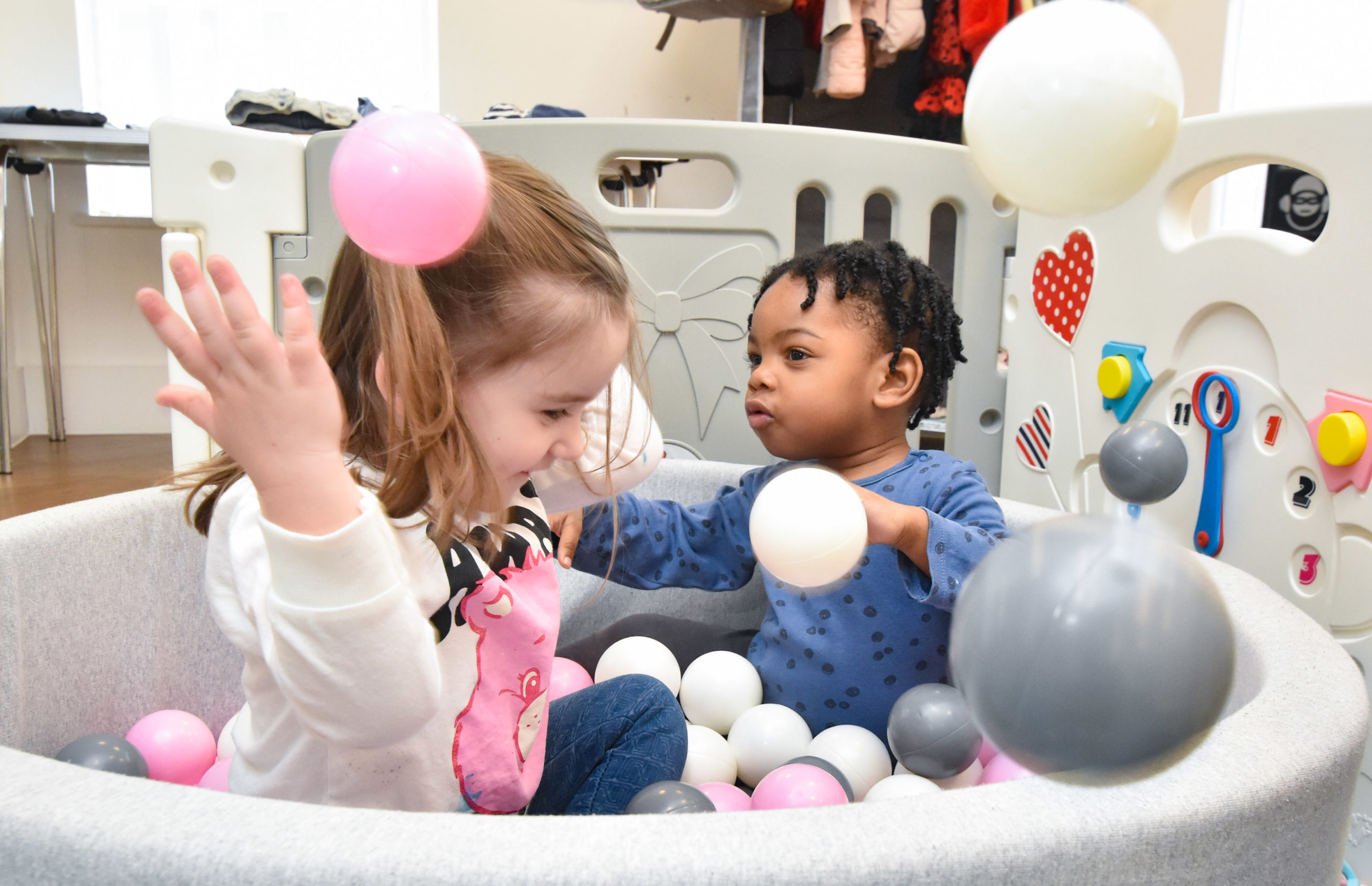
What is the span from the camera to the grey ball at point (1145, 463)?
82 cm

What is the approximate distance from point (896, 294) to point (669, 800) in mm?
488

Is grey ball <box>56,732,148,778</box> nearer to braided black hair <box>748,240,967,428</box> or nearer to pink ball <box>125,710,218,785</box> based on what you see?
pink ball <box>125,710,218,785</box>

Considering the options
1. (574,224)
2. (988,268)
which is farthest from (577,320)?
(988,268)

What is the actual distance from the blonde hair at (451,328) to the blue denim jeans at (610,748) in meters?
0.24

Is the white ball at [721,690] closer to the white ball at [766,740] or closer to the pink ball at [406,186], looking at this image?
the white ball at [766,740]

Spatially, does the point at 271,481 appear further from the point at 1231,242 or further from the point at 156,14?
the point at 156,14

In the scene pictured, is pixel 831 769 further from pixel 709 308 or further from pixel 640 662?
pixel 709 308

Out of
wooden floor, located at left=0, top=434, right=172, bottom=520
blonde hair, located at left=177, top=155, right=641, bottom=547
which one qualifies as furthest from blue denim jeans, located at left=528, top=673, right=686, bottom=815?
wooden floor, located at left=0, top=434, right=172, bottom=520

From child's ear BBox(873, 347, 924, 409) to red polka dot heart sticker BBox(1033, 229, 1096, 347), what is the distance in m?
0.30

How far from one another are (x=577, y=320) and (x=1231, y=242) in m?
0.62

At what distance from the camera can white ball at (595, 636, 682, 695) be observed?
97 cm

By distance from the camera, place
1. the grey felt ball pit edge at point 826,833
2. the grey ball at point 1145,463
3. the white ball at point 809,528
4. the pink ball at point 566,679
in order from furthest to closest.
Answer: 1. the pink ball at point 566,679
2. the grey ball at point 1145,463
3. the white ball at point 809,528
4. the grey felt ball pit edge at point 826,833

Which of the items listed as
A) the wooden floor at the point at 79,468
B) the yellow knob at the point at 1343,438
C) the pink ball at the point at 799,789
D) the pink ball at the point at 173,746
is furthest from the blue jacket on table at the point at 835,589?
the wooden floor at the point at 79,468

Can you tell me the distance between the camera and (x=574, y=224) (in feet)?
2.01
